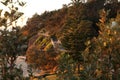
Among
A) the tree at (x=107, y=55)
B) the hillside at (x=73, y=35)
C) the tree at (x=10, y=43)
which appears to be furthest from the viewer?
the hillside at (x=73, y=35)

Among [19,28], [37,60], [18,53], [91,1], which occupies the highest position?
[91,1]

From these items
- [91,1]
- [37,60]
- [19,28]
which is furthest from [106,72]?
[91,1]

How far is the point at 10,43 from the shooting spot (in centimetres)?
1076

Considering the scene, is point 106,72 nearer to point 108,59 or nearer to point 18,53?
point 108,59

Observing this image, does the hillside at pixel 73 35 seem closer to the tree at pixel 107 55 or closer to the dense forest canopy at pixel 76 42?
the dense forest canopy at pixel 76 42

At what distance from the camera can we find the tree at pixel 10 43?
35.1 feet

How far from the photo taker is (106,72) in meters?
15.7

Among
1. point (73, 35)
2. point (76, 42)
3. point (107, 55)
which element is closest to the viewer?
point (107, 55)

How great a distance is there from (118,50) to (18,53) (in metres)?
7.38

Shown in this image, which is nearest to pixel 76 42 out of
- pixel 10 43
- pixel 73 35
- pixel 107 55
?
pixel 73 35

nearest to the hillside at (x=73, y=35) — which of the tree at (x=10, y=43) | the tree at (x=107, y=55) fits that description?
the tree at (x=107, y=55)

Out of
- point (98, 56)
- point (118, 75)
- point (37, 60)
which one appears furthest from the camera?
point (37, 60)

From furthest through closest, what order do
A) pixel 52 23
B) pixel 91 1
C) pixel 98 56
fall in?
pixel 52 23
pixel 91 1
pixel 98 56

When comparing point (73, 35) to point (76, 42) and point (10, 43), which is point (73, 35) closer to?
point (76, 42)
